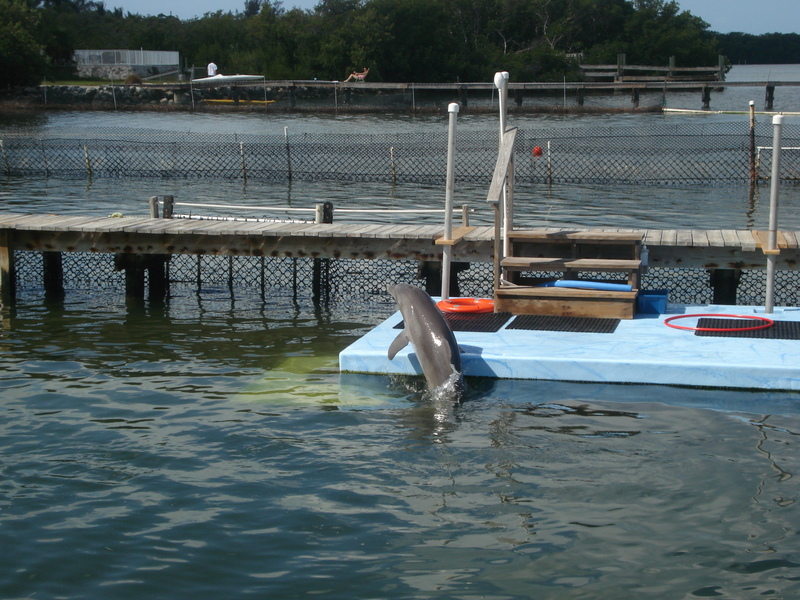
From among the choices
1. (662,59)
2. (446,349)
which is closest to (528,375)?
(446,349)

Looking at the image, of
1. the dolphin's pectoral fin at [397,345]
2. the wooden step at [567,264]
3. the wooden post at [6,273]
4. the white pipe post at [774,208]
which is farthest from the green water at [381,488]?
the wooden post at [6,273]

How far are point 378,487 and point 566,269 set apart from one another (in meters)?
4.74

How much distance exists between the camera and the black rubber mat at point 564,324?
10089 mm

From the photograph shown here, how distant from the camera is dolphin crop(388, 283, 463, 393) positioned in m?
8.90

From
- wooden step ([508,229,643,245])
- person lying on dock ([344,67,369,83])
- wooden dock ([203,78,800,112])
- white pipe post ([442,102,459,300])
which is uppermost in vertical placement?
person lying on dock ([344,67,369,83])

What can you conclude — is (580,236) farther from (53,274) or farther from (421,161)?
(421,161)

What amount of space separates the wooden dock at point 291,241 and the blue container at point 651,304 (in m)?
1.52

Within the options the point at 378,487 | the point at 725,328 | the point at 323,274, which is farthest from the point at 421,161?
the point at 378,487

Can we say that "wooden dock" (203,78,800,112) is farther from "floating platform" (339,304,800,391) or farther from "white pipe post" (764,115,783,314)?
"floating platform" (339,304,800,391)

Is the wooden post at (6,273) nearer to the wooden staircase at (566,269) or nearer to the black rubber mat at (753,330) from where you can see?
the wooden staircase at (566,269)

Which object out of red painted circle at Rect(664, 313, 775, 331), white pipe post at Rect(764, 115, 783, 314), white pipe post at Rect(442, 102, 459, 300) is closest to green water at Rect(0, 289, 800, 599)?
red painted circle at Rect(664, 313, 775, 331)

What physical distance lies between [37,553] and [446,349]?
4149 millimetres

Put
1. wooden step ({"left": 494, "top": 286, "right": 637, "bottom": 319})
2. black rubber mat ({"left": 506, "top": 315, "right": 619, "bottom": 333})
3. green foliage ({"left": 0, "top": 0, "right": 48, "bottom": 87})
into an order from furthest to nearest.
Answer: green foliage ({"left": 0, "top": 0, "right": 48, "bottom": 87}) → wooden step ({"left": 494, "top": 286, "right": 637, "bottom": 319}) → black rubber mat ({"left": 506, "top": 315, "right": 619, "bottom": 333})

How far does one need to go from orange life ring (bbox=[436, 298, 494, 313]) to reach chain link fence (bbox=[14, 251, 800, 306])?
354 centimetres
